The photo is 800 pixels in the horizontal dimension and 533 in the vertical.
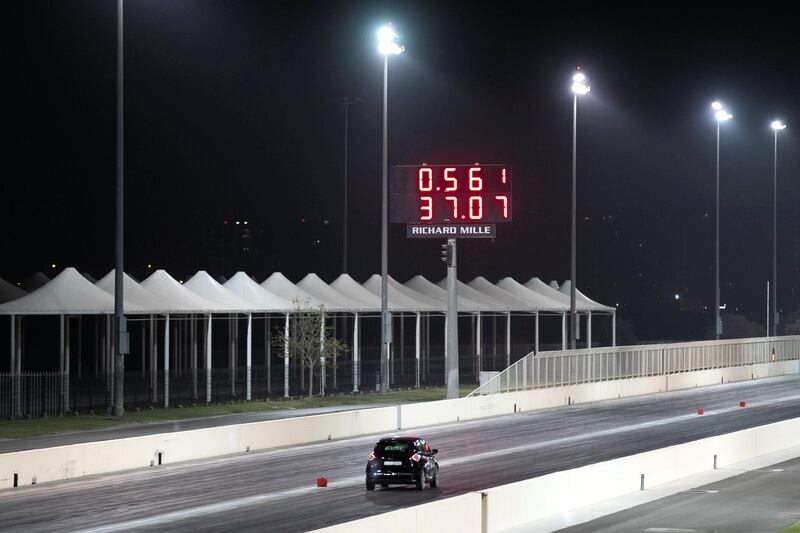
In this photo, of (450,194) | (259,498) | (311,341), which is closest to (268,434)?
(259,498)

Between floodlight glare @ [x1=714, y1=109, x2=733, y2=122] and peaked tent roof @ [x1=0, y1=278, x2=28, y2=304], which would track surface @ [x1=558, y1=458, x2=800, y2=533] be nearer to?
peaked tent roof @ [x1=0, y1=278, x2=28, y2=304]

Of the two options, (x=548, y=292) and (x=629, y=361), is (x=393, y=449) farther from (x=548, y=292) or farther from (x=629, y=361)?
(x=548, y=292)

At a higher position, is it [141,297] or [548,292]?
[141,297]

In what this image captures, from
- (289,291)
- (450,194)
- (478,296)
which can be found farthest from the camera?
(478,296)

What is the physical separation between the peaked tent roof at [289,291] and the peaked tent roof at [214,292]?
4.74 m

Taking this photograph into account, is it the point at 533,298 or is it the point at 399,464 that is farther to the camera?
the point at 533,298

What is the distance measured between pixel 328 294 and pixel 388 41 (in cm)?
1466

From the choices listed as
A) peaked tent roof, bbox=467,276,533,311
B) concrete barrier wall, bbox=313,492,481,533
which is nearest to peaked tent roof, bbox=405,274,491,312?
peaked tent roof, bbox=467,276,533,311

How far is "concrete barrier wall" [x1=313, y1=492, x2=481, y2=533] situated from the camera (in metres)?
15.0

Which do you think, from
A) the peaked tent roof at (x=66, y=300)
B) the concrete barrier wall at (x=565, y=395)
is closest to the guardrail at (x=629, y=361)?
the concrete barrier wall at (x=565, y=395)

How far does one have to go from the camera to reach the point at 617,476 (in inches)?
985

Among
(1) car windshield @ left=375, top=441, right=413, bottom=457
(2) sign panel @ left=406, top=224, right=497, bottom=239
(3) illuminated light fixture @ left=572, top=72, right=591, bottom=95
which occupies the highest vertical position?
(3) illuminated light fixture @ left=572, top=72, right=591, bottom=95

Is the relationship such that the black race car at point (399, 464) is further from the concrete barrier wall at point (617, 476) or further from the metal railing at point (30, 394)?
the metal railing at point (30, 394)

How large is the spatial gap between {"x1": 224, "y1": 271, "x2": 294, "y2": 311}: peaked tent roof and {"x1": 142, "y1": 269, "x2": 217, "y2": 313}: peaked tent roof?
10.5ft
